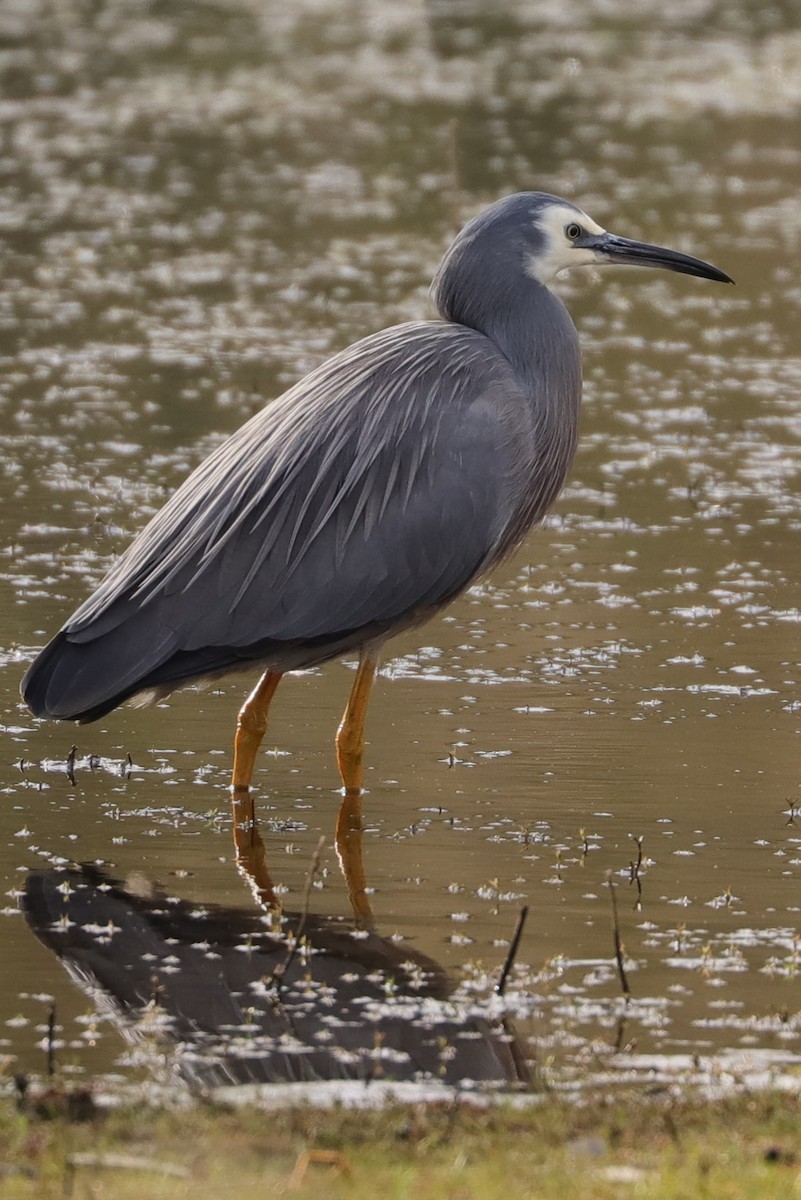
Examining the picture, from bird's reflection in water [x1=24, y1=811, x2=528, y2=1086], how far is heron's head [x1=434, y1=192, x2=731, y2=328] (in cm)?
208

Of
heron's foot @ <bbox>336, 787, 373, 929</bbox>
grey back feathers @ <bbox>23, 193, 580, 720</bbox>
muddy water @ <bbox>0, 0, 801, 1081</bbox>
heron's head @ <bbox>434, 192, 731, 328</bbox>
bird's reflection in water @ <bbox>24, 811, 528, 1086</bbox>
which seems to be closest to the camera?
bird's reflection in water @ <bbox>24, 811, 528, 1086</bbox>

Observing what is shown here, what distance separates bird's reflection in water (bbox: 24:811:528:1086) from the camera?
4.74 metres

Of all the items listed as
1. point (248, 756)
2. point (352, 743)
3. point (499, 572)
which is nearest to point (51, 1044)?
point (248, 756)

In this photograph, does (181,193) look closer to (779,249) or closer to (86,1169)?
(779,249)

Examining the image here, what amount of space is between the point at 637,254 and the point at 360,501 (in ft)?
4.59

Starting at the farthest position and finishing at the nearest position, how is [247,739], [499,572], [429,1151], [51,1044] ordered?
[499,572] → [247,739] → [51,1044] → [429,1151]

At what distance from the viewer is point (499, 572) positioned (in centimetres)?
930

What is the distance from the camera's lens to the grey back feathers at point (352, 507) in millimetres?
6430

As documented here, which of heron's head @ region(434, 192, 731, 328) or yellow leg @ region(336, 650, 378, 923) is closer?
yellow leg @ region(336, 650, 378, 923)

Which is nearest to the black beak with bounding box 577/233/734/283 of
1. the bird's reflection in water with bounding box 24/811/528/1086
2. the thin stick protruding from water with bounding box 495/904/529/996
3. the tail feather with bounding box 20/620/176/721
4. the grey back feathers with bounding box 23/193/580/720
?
the grey back feathers with bounding box 23/193/580/720

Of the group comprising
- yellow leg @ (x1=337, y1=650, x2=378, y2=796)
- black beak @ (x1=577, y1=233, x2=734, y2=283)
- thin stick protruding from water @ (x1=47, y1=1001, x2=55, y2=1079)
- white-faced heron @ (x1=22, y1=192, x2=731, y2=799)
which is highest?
black beak @ (x1=577, y1=233, x2=734, y2=283)

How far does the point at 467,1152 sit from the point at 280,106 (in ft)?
65.7

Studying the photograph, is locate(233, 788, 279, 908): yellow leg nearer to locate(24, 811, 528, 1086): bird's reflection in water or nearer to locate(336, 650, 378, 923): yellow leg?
locate(24, 811, 528, 1086): bird's reflection in water

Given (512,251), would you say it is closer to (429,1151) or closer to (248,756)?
(248,756)
